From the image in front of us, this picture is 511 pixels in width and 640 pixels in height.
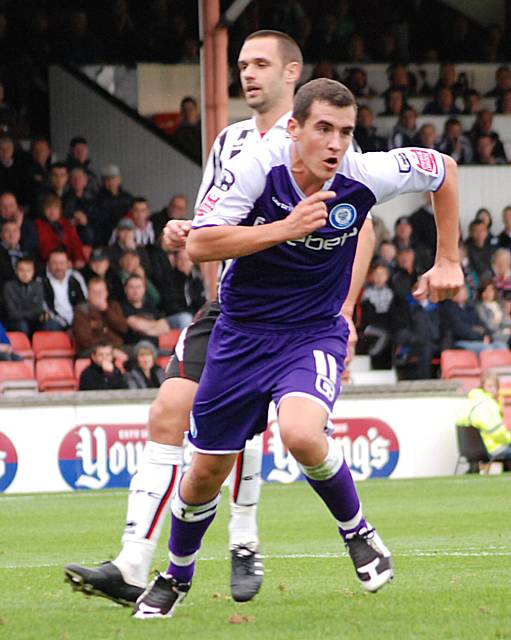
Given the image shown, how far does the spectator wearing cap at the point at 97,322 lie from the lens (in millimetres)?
17172

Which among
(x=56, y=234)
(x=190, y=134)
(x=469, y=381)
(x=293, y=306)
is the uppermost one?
(x=293, y=306)

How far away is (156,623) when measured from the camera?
5.75 m

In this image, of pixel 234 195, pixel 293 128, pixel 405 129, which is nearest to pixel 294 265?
pixel 234 195

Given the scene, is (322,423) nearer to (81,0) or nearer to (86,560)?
(86,560)

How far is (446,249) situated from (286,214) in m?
0.81

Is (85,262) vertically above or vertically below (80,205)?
below

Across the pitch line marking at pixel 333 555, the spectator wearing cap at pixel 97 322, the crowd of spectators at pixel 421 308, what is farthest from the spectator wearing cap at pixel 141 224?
the pitch line marking at pixel 333 555

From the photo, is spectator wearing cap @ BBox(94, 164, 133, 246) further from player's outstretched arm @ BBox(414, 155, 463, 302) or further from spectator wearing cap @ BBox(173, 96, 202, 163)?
player's outstretched arm @ BBox(414, 155, 463, 302)

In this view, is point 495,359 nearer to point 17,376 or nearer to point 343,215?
point 17,376

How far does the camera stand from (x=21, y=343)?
56.6ft

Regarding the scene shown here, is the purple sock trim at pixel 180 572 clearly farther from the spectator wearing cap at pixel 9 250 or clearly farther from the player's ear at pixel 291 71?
the spectator wearing cap at pixel 9 250

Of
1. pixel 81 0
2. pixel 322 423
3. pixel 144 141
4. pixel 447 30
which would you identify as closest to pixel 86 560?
pixel 322 423

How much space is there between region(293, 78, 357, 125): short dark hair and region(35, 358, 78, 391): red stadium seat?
1147 cm

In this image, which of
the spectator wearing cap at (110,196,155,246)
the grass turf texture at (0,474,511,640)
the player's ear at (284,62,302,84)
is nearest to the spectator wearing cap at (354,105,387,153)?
the spectator wearing cap at (110,196,155,246)
